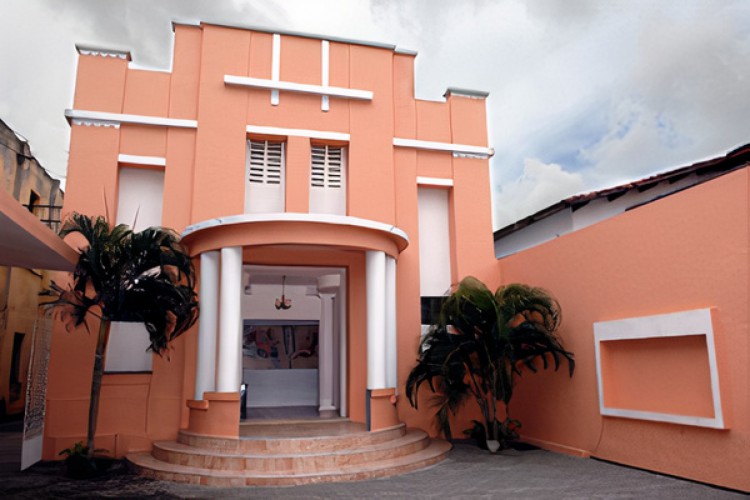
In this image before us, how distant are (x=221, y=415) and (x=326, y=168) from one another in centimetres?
562

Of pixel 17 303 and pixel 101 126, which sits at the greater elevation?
pixel 101 126

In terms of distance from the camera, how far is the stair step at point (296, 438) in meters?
8.67

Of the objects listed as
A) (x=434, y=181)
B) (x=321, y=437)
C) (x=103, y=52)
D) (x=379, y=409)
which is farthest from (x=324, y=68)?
(x=321, y=437)

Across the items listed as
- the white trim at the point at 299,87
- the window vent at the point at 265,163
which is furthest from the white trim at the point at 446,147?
the window vent at the point at 265,163

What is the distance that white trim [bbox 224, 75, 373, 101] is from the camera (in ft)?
38.6

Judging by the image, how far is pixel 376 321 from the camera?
1001 centimetres

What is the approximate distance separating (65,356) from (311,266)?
474 centimetres

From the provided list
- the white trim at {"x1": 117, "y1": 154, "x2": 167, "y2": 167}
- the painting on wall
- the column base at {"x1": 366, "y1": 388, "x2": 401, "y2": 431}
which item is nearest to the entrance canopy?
the white trim at {"x1": 117, "y1": 154, "x2": 167, "y2": 167}

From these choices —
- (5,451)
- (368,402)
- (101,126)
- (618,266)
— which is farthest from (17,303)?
(618,266)

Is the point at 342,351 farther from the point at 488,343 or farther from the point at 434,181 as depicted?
the point at 434,181

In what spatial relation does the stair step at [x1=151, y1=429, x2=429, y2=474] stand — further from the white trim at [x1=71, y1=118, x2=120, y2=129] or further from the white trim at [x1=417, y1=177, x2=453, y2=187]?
the white trim at [x1=71, y1=118, x2=120, y2=129]

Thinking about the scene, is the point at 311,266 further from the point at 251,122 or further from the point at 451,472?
the point at 451,472

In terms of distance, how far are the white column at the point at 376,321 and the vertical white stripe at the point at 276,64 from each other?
164 inches

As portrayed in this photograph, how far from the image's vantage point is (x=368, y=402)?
32.1ft
